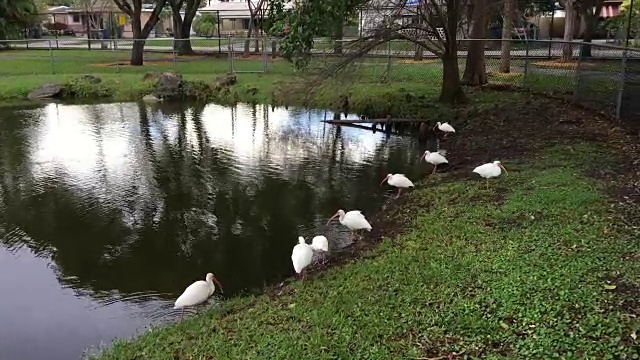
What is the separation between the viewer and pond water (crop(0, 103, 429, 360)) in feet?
19.6

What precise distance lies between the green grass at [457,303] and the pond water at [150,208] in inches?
42.9

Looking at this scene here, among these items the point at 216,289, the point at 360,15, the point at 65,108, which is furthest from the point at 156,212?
the point at 65,108

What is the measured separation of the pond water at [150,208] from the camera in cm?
597

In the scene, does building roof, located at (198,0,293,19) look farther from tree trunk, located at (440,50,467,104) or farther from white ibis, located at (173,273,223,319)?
white ibis, located at (173,273,223,319)

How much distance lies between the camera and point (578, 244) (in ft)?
17.9

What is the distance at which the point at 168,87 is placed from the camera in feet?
63.9

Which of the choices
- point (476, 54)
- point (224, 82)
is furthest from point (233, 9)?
point (476, 54)

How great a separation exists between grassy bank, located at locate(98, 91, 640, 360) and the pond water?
902mm

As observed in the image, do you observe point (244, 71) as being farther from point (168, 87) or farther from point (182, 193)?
point (182, 193)

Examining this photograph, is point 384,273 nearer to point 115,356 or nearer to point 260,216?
point 115,356

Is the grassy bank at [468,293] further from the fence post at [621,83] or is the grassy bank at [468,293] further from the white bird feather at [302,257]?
the fence post at [621,83]

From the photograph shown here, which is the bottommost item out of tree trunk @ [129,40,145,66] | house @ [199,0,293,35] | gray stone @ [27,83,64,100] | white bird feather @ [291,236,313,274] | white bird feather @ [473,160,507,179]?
white bird feather @ [291,236,313,274]

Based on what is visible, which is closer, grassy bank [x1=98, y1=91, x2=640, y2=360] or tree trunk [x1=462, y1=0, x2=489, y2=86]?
grassy bank [x1=98, y1=91, x2=640, y2=360]

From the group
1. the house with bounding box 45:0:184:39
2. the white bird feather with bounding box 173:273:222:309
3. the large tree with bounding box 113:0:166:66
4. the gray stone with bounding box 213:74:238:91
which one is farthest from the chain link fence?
the house with bounding box 45:0:184:39
